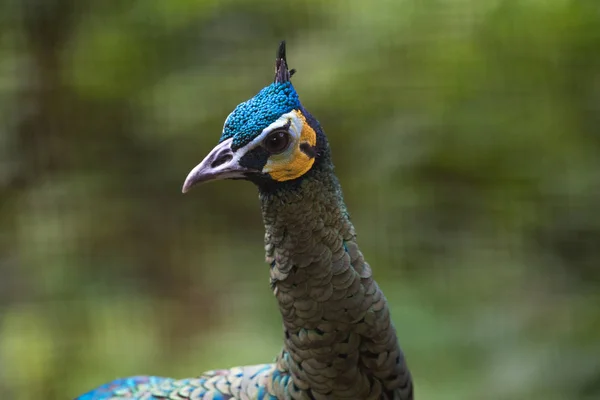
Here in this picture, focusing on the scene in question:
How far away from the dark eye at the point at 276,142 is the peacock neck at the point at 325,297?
0.08 metres

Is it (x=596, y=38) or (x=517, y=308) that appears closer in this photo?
(x=596, y=38)

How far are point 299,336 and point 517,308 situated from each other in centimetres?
143

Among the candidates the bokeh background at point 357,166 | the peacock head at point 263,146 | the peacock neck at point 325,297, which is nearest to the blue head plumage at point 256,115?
the peacock head at point 263,146

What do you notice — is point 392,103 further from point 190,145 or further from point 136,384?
point 136,384

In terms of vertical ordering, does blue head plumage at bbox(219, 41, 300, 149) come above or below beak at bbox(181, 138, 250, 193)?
above

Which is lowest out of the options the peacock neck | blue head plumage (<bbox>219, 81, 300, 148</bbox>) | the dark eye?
the peacock neck

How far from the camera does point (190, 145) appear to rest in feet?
10.1

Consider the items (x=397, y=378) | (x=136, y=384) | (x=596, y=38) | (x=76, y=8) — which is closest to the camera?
(x=397, y=378)

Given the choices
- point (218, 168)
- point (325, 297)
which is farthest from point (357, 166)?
point (218, 168)

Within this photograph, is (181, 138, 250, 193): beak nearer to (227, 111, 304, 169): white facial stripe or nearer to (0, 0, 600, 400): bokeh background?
(227, 111, 304, 169): white facial stripe

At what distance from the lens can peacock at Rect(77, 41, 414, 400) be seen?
1.06m

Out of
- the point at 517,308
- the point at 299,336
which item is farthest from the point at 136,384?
the point at 517,308

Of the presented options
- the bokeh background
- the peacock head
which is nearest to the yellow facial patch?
the peacock head

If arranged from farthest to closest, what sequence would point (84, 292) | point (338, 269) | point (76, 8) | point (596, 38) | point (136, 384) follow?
1. point (84, 292)
2. point (76, 8)
3. point (596, 38)
4. point (136, 384)
5. point (338, 269)
